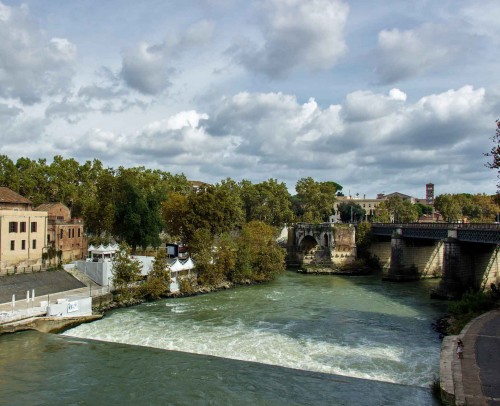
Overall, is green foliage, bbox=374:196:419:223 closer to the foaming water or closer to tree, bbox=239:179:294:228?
tree, bbox=239:179:294:228

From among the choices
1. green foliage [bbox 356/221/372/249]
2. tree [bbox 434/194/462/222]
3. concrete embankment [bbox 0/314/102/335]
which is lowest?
concrete embankment [bbox 0/314/102/335]

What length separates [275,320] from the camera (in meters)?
38.5

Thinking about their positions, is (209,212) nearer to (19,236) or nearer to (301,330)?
(19,236)

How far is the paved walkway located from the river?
1.94m

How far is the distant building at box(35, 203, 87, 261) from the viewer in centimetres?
5838

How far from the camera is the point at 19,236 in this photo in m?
48.7

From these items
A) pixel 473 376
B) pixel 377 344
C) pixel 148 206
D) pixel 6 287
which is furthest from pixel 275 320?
pixel 148 206

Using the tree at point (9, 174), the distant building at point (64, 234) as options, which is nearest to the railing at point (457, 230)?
the distant building at point (64, 234)

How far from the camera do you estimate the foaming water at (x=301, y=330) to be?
27312 millimetres

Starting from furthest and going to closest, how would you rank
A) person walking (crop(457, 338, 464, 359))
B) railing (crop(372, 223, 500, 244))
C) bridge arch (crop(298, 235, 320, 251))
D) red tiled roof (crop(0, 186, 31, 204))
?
1. bridge arch (crop(298, 235, 320, 251))
2. red tiled roof (crop(0, 186, 31, 204))
3. railing (crop(372, 223, 500, 244))
4. person walking (crop(457, 338, 464, 359))

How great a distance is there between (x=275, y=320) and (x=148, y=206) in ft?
104

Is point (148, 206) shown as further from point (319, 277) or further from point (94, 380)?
point (94, 380)

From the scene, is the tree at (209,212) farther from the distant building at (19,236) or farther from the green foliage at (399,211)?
the green foliage at (399,211)

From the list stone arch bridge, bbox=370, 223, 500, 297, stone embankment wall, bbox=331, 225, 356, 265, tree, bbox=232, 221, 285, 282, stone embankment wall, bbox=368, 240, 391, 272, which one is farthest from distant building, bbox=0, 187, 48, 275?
stone embankment wall, bbox=368, 240, 391, 272
